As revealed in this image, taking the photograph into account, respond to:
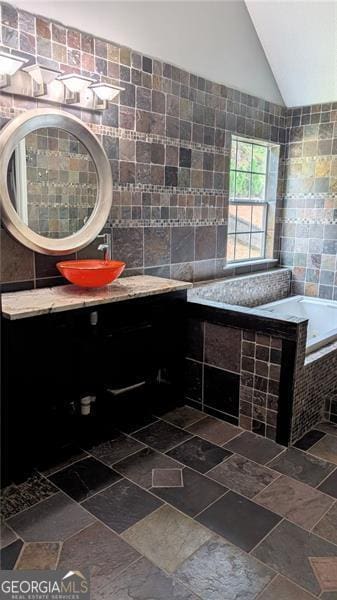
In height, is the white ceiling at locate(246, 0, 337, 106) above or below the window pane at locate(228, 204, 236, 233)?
above

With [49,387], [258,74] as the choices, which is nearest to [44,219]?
[49,387]

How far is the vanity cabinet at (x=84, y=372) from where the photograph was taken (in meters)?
2.10

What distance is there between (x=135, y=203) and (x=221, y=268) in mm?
1195

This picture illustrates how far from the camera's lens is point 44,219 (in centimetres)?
257

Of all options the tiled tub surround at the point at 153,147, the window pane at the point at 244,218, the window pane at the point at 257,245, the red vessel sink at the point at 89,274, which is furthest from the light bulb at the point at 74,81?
the window pane at the point at 257,245

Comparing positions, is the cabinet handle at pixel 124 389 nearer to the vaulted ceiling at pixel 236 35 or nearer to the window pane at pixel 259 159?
the vaulted ceiling at pixel 236 35

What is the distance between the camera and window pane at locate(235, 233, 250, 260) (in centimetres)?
431

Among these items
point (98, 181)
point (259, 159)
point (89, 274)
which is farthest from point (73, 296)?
point (259, 159)

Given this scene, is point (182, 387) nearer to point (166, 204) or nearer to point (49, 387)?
point (49, 387)

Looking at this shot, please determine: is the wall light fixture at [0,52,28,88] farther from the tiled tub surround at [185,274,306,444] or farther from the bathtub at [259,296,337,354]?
the bathtub at [259,296,337,354]

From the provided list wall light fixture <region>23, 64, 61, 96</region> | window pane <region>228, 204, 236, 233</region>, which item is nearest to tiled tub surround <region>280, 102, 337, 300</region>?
window pane <region>228, 204, 236, 233</region>

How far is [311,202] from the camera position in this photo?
4.38m

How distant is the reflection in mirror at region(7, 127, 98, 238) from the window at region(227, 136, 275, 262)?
174 centimetres

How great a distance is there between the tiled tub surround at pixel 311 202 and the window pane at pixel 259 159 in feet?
0.81
